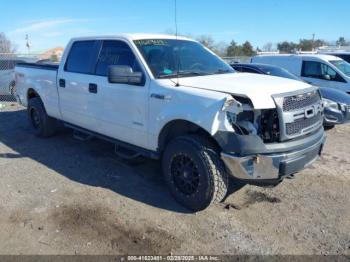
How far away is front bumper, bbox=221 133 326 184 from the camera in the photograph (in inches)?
143

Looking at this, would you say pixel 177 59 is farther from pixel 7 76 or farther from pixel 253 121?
pixel 7 76

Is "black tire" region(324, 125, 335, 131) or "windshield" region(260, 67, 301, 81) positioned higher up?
"windshield" region(260, 67, 301, 81)

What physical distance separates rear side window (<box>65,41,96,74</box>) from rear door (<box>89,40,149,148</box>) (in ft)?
0.81

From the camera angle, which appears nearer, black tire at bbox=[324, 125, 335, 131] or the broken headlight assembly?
Answer: the broken headlight assembly

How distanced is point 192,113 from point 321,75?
9.90 meters

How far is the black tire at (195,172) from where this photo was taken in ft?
12.6

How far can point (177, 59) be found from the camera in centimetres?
479

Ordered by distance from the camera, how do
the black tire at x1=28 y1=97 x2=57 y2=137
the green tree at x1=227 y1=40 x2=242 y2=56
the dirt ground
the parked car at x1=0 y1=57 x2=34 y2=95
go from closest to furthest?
the dirt ground < the black tire at x1=28 y1=97 x2=57 y2=137 < the parked car at x1=0 y1=57 x2=34 y2=95 < the green tree at x1=227 y1=40 x2=242 y2=56

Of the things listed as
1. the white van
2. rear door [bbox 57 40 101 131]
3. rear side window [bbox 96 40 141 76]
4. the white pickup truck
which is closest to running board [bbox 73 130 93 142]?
rear door [bbox 57 40 101 131]

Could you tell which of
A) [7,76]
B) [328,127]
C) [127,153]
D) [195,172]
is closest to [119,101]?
[127,153]

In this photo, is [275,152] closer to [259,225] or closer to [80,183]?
[259,225]

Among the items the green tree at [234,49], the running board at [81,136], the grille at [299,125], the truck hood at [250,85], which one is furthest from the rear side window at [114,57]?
the green tree at [234,49]

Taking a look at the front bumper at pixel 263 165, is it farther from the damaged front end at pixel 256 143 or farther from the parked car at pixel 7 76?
the parked car at pixel 7 76

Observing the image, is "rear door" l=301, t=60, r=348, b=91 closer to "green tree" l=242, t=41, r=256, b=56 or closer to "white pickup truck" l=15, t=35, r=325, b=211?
"white pickup truck" l=15, t=35, r=325, b=211
